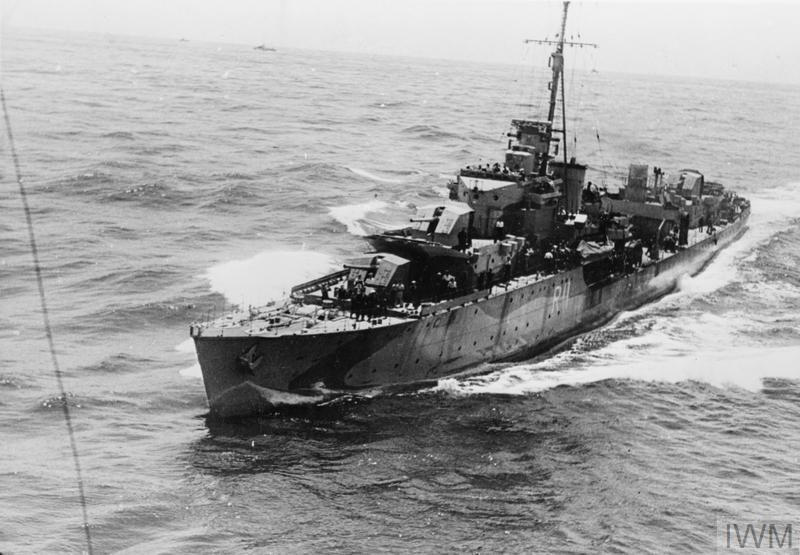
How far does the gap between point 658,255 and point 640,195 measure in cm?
375

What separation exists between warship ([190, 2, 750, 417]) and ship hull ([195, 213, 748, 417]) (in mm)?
43

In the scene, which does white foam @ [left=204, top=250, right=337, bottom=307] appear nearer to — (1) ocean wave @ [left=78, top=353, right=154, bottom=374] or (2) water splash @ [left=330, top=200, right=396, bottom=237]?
(1) ocean wave @ [left=78, top=353, right=154, bottom=374]

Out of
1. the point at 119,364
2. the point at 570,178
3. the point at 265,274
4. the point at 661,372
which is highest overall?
the point at 570,178

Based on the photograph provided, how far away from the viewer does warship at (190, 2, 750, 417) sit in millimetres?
24641

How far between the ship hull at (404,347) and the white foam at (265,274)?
795 centimetres

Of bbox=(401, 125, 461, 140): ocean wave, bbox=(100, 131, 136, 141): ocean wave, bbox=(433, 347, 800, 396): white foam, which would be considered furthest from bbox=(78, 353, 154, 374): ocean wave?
bbox=(401, 125, 461, 140): ocean wave

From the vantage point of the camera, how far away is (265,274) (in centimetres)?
3688

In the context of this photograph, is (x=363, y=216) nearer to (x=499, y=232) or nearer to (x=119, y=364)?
(x=499, y=232)

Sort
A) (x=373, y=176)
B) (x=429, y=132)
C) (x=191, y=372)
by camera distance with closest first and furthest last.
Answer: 1. (x=191, y=372)
2. (x=373, y=176)
3. (x=429, y=132)

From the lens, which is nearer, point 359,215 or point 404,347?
point 404,347

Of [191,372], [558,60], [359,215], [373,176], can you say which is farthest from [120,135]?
[191,372]

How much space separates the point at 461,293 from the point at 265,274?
11.5m

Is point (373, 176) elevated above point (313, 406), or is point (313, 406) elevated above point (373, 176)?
point (373, 176)

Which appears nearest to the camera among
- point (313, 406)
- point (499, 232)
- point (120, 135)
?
point (313, 406)
